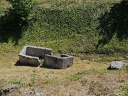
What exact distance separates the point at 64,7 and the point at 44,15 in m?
2.48

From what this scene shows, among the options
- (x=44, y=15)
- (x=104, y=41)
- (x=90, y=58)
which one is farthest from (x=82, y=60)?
(x=44, y=15)

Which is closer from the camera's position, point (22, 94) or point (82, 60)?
point (22, 94)

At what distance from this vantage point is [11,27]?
3556 cm

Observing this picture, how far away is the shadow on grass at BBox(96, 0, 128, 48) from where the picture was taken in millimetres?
32812

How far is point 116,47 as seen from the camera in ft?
105

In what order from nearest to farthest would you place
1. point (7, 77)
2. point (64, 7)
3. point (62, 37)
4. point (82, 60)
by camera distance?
point (7, 77) → point (82, 60) → point (62, 37) → point (64, 7)

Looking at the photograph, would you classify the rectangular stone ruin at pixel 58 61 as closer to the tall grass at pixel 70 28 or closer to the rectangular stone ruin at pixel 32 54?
the rectangular stone ruin at pixel 32 54

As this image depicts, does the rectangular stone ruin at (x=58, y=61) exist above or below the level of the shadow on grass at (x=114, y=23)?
below

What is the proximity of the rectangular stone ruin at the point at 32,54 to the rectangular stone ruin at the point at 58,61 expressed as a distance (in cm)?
91

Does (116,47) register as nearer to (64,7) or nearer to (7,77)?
(64,7)

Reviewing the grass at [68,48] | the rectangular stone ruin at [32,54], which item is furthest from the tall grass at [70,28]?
the rectangular stone ruin at [32,54]

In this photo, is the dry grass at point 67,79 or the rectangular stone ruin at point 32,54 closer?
the dry grass at point 67,79

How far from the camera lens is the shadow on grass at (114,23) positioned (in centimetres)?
3281

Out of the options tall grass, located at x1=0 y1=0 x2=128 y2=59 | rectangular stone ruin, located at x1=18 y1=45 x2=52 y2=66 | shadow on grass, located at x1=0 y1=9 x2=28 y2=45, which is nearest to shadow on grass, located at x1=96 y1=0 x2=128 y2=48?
tall grass, located at x1=0 y1=0 x2=128 y2=59
